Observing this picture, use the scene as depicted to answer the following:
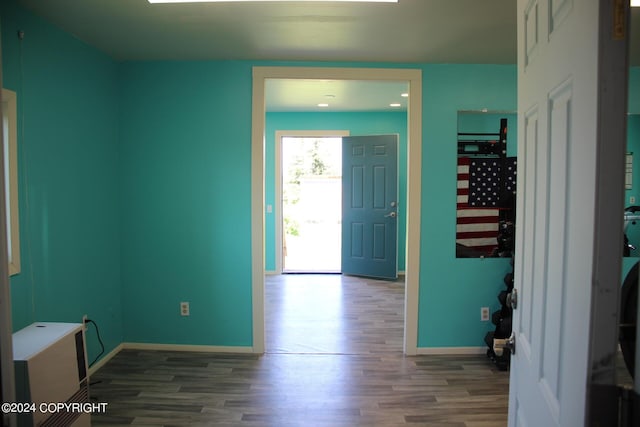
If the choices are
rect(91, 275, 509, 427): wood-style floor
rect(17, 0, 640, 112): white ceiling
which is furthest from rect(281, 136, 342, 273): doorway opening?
rect(17, 0, 640, 112): white ceiling

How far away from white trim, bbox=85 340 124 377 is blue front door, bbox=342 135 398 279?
3845 mm

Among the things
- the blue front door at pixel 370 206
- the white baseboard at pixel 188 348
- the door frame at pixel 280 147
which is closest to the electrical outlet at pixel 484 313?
the white baseboard at pixel 188 348

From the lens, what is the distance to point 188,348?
12.0ft

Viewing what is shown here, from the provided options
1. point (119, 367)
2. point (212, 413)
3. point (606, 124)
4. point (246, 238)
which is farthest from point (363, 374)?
point (606, 124)

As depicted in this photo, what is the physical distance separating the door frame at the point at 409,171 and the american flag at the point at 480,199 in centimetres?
39

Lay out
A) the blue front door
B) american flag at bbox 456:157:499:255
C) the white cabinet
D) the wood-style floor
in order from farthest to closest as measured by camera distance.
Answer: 1. the blue front door
2. american flag at bbox 456:157:499:255
3. the wood-style floor
4. the white cabinet

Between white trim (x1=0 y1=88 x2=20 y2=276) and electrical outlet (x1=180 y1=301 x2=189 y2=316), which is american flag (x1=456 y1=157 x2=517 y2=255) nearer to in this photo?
electrical outlet (x1=180 y1=301 x2=189 y2=316)

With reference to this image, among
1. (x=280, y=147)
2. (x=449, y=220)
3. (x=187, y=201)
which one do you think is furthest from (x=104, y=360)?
(x=280, y=147)

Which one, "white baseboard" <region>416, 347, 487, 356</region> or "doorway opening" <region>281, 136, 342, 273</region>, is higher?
"doorway opening" <region>281, 136, 342, 273</region>

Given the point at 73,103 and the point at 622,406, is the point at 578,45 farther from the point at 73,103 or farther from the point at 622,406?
the point at 73,103

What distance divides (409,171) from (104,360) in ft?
9.56

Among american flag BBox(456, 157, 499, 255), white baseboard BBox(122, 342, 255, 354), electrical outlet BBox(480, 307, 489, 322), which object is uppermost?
american flag BBox(456, 157, 499, 255)

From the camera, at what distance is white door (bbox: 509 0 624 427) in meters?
0.80

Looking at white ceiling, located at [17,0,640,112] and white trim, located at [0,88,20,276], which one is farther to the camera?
white ceiling, located at [17,0,640,112]
